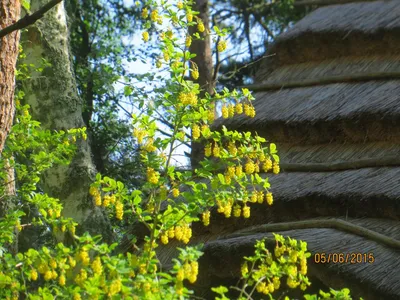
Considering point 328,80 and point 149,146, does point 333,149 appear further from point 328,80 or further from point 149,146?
point 149,146

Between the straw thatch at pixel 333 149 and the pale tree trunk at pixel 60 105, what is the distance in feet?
2.68

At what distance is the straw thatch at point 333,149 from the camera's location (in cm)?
611

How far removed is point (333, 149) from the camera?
7430 millimetres

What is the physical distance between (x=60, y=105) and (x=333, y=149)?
2.07 m

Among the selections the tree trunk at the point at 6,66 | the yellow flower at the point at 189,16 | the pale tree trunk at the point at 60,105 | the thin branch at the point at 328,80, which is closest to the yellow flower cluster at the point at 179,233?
the tree trunk at the point at 6,66

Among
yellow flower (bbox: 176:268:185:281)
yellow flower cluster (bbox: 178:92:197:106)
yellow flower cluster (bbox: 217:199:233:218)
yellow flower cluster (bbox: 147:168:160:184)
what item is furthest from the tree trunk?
yellow flower (bbox: 176:268:185:281)

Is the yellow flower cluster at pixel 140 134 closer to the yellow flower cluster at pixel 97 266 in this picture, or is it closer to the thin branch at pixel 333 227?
the yellow flower cluster at pixel 97 266

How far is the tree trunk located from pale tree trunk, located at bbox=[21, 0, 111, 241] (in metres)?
2.06

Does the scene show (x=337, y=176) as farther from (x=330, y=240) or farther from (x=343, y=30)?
(x=343, y=30)

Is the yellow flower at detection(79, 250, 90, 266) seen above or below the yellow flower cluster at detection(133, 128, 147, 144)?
below

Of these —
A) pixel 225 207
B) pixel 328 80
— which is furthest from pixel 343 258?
pixel 328 80

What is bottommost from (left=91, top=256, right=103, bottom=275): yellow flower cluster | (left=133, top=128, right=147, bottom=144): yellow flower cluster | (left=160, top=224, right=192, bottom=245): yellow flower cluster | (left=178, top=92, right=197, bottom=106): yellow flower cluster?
(left=91, top=256, right=103, bottom=275): yellow flower cluster

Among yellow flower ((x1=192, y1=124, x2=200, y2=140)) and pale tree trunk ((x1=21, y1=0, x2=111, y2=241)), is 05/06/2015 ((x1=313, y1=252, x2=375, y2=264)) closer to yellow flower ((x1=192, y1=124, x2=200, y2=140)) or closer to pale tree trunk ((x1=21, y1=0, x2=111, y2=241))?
pale tree trunk ((x1=21, y1=0, x2=111, y2=241))

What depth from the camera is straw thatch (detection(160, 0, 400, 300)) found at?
6.11 metres
